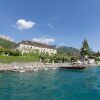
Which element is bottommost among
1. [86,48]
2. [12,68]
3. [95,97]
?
[95,97]

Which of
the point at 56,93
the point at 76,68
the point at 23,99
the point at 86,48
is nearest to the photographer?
the point at 23,99

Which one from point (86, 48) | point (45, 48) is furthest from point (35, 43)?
point (86, 48)

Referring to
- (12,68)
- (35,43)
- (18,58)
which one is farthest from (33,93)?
(35,43)

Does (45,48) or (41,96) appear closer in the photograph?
(41,96)

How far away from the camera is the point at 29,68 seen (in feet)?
255

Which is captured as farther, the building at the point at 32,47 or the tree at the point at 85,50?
the tree at the point at 85,50

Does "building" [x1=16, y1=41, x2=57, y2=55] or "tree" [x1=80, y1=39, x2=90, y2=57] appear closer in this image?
"building" [x1=16, y1=41, x2=57, y2=55]

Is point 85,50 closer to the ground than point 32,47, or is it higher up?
closer to the ground

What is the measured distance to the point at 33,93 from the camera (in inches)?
1342

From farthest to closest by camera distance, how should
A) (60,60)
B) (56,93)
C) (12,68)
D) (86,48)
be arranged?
1. (86,48)
2. (60,60)
3. (12,68)
4. (56,93)

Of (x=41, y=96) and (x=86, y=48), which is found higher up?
(x=86, y=48)

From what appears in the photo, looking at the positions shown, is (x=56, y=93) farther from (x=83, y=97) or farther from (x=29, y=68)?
(x=29, y=68)

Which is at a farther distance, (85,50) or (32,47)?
(85,50)

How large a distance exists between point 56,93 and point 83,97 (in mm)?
4680
